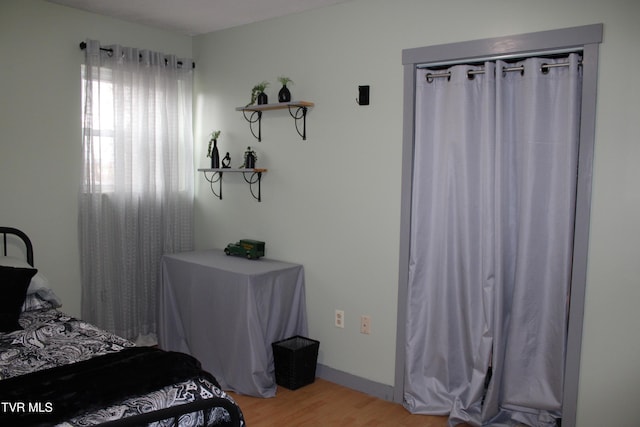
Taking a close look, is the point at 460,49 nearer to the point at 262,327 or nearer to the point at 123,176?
the point at 262,327

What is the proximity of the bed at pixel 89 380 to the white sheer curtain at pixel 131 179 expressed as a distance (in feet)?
3.65

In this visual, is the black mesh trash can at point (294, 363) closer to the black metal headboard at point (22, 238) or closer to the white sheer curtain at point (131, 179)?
the white sheer curtain at point (131, 179)

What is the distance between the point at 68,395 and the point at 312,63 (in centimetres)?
260

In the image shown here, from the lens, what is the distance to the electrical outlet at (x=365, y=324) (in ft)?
11.3

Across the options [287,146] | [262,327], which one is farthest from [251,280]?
[287,146]

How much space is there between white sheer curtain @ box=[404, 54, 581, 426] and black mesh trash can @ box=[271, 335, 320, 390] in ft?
2.16

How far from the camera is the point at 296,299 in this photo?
373cm

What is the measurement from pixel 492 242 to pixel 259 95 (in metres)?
1.93

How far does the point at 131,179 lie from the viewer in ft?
13.2

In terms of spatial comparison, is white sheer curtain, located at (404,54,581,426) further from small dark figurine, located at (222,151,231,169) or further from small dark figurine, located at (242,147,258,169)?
small dark figurine, located at (222,151,231,169)

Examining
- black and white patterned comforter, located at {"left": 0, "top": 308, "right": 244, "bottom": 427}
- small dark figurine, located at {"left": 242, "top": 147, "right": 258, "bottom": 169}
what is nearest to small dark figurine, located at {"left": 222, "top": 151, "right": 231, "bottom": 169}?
small dark figurine, located at {"left": 242, "top": 147, "right": 258, "bottom": 169}

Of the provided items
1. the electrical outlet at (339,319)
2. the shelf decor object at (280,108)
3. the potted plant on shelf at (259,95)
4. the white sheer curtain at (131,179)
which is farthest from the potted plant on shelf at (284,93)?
the electrical outlet at (339,319)

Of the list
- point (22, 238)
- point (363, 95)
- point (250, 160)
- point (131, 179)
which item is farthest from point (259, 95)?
point (22, 238)

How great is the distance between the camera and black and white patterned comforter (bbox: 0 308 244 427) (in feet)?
6.16
